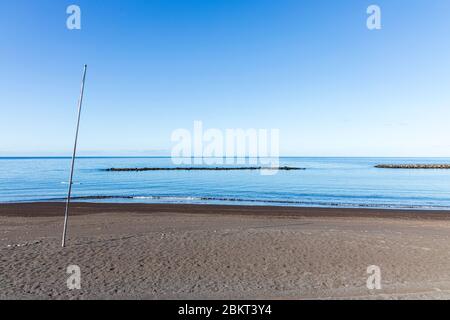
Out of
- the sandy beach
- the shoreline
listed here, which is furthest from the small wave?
the sandy beach

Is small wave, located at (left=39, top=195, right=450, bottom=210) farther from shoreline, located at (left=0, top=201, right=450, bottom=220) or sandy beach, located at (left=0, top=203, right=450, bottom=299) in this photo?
sandy beach, located at (left=0, top=203, right=450, bottom=299)

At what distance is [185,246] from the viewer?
1047 centimetres

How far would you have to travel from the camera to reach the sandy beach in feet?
22.5

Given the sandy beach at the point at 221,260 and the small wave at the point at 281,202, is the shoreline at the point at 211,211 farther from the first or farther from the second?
the sandy beach at the point at 221,260

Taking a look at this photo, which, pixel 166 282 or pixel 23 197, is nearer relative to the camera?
pixel 166 282

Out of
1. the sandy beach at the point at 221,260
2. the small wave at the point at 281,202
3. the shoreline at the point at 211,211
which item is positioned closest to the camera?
the sandy beach at the point at 221,260

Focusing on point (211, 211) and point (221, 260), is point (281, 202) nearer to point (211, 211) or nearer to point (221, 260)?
point (211, 211)

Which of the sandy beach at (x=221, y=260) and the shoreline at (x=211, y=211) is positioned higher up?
the shoreline at (x=211, y=211)

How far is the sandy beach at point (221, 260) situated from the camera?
6859 mm

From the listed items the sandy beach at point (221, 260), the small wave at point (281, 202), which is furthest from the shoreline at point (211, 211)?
the sandy beach at point (221, 260)

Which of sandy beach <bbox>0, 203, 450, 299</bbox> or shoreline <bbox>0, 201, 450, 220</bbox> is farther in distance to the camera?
shoreline <bbox>0, 201, 450, 220</bbox>

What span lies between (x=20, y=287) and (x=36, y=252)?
2902 millimetres

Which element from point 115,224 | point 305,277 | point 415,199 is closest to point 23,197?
point 115,224

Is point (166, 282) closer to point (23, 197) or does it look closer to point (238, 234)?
point (238, 234)
